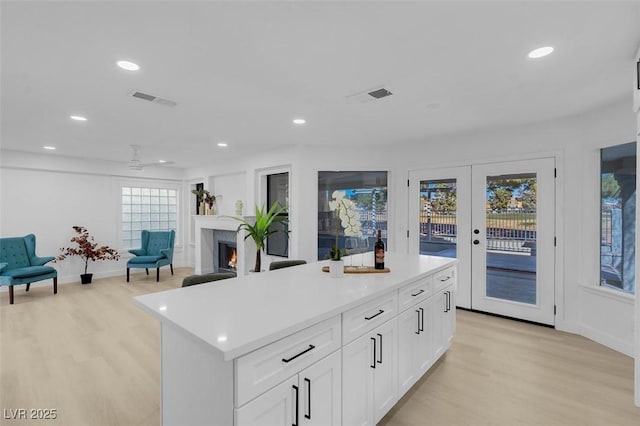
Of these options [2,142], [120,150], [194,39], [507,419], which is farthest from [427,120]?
[2,142]

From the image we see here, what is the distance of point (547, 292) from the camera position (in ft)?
Answer: 11.8

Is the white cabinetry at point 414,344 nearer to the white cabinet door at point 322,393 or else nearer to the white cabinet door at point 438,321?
the white cabinet door at point 438,321

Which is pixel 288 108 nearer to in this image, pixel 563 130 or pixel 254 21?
pixel 254 21

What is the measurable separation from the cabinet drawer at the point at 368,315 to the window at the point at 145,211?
21.5 ft

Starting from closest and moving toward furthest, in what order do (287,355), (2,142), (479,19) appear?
(287,355) < (479,19) < (2,142)

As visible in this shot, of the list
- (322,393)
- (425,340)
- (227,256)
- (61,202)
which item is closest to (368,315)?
(322,393)

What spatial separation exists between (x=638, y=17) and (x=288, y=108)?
2468 millimetres

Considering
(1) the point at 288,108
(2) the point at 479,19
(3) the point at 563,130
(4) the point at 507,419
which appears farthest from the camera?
(3) the point at 563,130

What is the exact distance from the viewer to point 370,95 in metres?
2.70

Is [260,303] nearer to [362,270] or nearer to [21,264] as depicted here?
[362,270]

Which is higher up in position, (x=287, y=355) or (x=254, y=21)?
(x=254, y=21)

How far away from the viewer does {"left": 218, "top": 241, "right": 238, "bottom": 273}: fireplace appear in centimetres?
634

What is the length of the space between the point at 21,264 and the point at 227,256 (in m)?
3.25

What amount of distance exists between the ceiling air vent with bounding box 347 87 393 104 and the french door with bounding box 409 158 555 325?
2.03 metres
